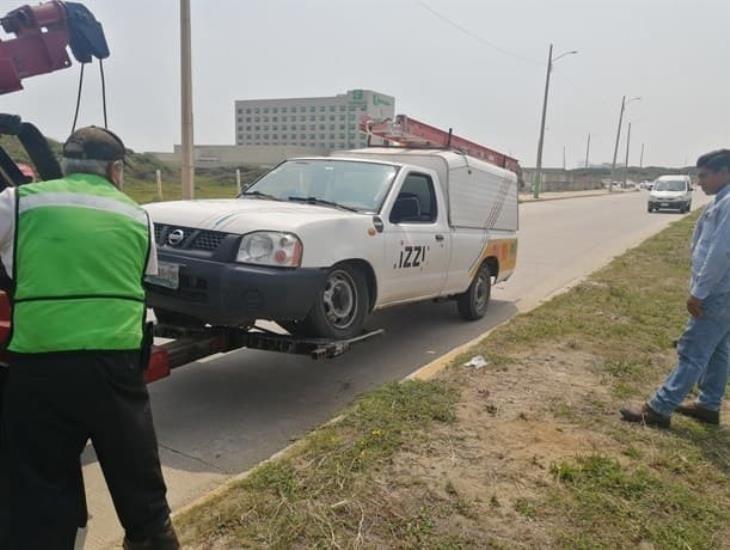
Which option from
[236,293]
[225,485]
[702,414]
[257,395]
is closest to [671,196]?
[702,414]

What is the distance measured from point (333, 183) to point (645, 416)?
323 cm

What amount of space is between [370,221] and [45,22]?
2683mm

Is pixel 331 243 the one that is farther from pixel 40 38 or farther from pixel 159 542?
pixel 159 542

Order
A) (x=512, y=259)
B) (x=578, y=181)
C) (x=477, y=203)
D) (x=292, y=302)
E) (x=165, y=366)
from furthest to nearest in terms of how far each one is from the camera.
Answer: (x=578, y=181)
(x=512, y=259)
(x=477, y=203)
(x=292, y=302)
(x=165, y=366)

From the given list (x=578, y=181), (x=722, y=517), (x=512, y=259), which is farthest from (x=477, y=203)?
(x=578, y=181)

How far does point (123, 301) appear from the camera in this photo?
101 inches

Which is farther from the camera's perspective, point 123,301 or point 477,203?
point 477,203

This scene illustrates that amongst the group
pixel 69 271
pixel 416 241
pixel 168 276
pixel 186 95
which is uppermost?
pixel 186 95

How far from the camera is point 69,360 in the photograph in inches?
95.3

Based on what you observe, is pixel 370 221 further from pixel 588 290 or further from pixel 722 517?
pixel 588 290

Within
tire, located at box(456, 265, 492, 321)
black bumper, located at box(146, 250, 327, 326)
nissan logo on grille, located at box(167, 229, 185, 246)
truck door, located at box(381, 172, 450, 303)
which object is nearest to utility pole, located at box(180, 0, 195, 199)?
tire, located at box(456, 265, 492, 321)

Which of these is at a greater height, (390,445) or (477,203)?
(477,203)

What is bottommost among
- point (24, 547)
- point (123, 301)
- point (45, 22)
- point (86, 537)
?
point (86, 537)

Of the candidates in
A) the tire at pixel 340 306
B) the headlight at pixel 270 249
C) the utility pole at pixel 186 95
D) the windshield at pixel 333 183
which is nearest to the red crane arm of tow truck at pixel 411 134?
the windshield at pixel 333 183
